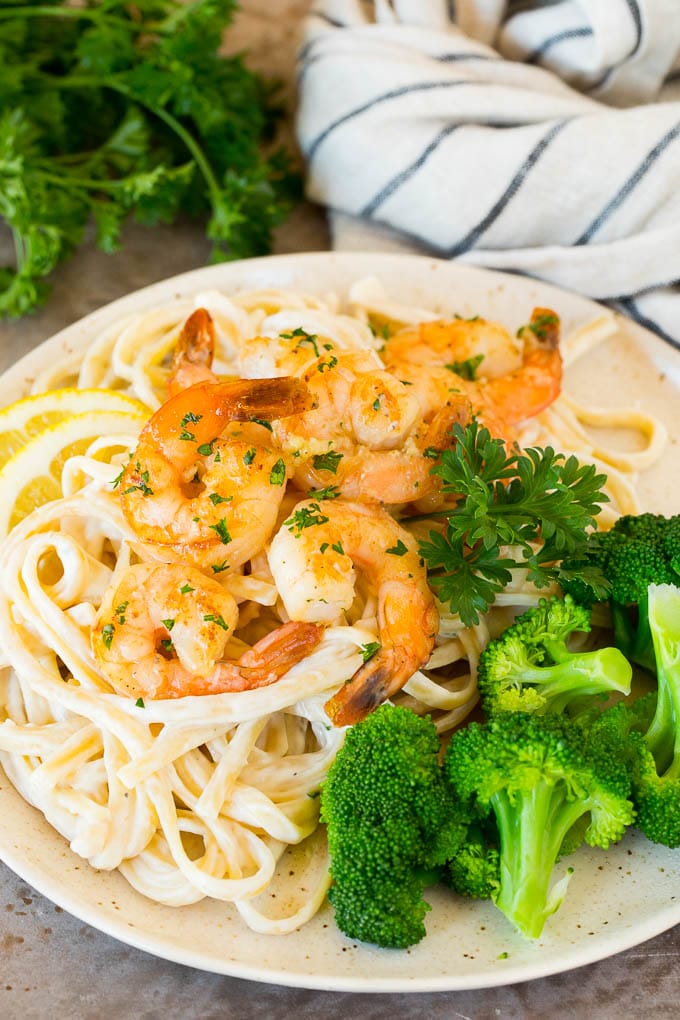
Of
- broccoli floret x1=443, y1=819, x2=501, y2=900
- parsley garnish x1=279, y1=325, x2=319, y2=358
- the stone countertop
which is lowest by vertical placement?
the stone countertop

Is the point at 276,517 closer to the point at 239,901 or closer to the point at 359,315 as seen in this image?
the point at 239,901

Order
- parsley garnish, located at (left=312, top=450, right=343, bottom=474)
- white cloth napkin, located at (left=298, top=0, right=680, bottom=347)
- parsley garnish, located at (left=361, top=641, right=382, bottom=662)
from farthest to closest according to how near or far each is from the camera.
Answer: white cloth napkin, located at (left=298, top=0, right=680, bottom=347), parsley garnish, located at (left=312, top=450, right=343, bottom=474), parsley garnish, located at (left=361, top=641, right=382, bottom=662)

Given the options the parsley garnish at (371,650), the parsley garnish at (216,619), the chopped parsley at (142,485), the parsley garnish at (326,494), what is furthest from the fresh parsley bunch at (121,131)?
the parsley garnish at (371,650)

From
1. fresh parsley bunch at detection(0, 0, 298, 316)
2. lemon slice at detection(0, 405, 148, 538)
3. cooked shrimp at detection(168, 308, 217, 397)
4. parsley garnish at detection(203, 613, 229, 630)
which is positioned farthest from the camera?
fresh parsley bunch at detection(0, 0, 298, 316)

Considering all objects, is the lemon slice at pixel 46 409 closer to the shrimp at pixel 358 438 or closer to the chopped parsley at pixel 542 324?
the shrimp at pixel 358 438

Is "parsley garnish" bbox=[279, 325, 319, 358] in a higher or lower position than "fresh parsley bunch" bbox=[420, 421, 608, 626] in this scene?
higher

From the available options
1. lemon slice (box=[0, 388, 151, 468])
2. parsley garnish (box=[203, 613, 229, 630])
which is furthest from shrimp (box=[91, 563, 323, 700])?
lemon slice (box=[0, 388, 151, 468])

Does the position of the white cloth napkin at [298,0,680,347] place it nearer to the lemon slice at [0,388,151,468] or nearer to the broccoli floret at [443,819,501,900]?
the lemon slice at [0,388,151,468]
